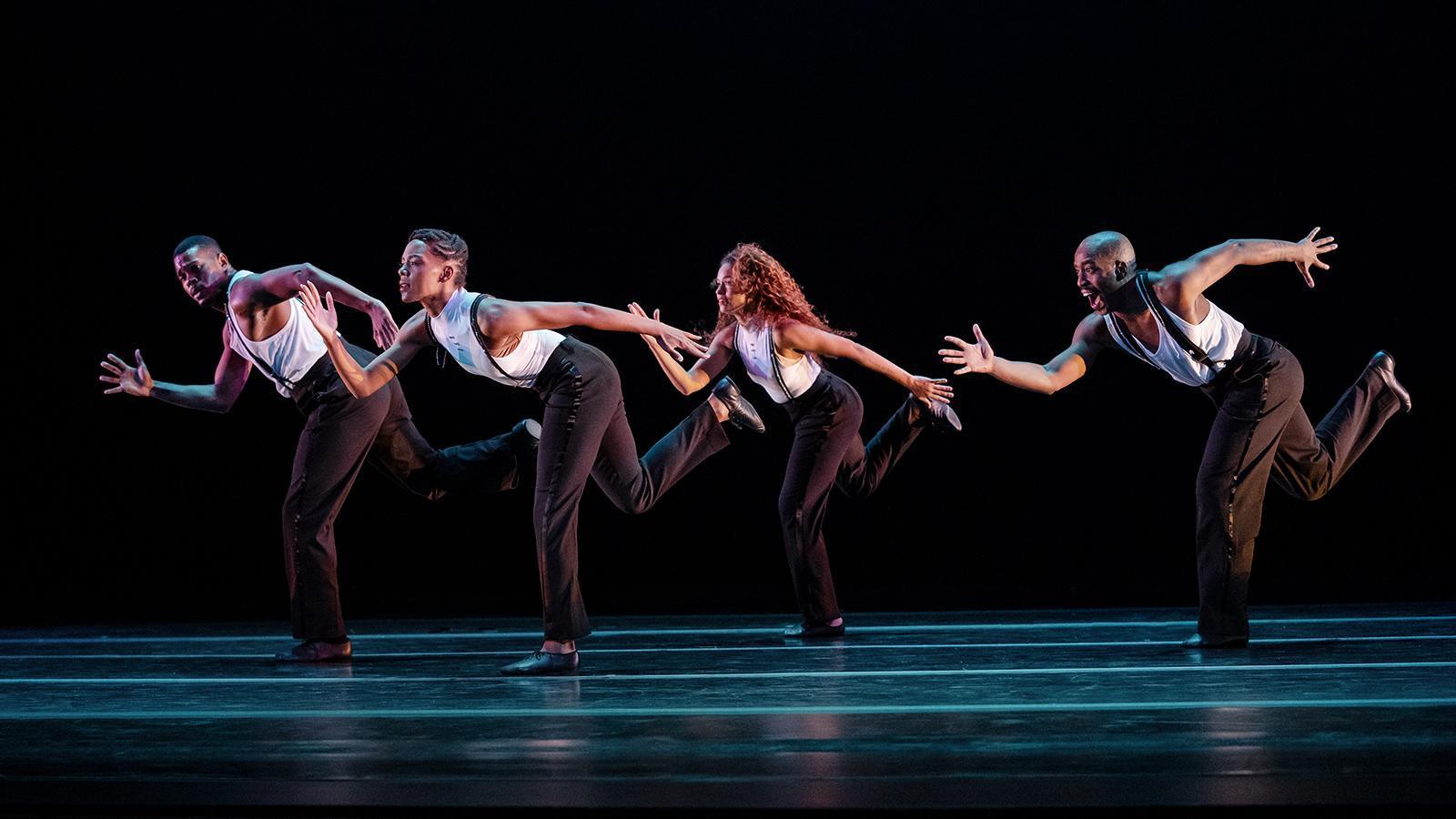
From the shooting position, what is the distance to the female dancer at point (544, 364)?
12.9 ft

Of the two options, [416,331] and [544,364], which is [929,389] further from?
[416,331]

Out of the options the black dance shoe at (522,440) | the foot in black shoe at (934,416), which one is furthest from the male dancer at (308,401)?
the foot in black shoe at (934,416)

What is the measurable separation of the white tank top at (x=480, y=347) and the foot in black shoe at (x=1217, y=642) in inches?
85.9

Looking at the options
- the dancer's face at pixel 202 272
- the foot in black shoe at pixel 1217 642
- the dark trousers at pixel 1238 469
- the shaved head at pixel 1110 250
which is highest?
the dancer's face at pixel 202 272

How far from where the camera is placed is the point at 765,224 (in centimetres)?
638

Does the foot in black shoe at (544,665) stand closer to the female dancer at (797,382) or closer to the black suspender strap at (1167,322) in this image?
the female dancer at (797,382)

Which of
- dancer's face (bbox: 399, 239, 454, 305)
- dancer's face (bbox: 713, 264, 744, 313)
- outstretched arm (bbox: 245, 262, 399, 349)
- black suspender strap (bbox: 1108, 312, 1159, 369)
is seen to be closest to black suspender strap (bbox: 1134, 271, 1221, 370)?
black suspender strap (bbox: 1108, 312, 1159, 369)

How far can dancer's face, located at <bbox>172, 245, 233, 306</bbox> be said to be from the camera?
14.4 ft

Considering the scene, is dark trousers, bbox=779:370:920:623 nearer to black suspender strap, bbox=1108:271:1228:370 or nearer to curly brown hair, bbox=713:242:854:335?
curly brown hair, bbox=713:242:854:335

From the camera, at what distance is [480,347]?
4.00 meters

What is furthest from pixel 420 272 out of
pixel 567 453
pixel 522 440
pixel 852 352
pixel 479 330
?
pixel 852 352

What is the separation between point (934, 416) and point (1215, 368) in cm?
119

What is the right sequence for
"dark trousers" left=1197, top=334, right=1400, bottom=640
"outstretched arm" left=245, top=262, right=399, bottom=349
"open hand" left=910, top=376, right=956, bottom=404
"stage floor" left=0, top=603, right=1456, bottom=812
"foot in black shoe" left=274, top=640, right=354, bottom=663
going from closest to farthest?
1. "stage floor" left=0, top=603, right=1456, bottom=812
2. "dark trousers" left=1197, top=334, right=1400, bottom=640
3. "outstretched arm" left=245, top=262, right=399, bottom=349
4. "foot in black shoe" left=274, top=640, right=354, bottom=663
5. "open hand" left=910, top=376, right=956, bottom=404

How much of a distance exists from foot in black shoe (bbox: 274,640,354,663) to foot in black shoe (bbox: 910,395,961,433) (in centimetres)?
224
